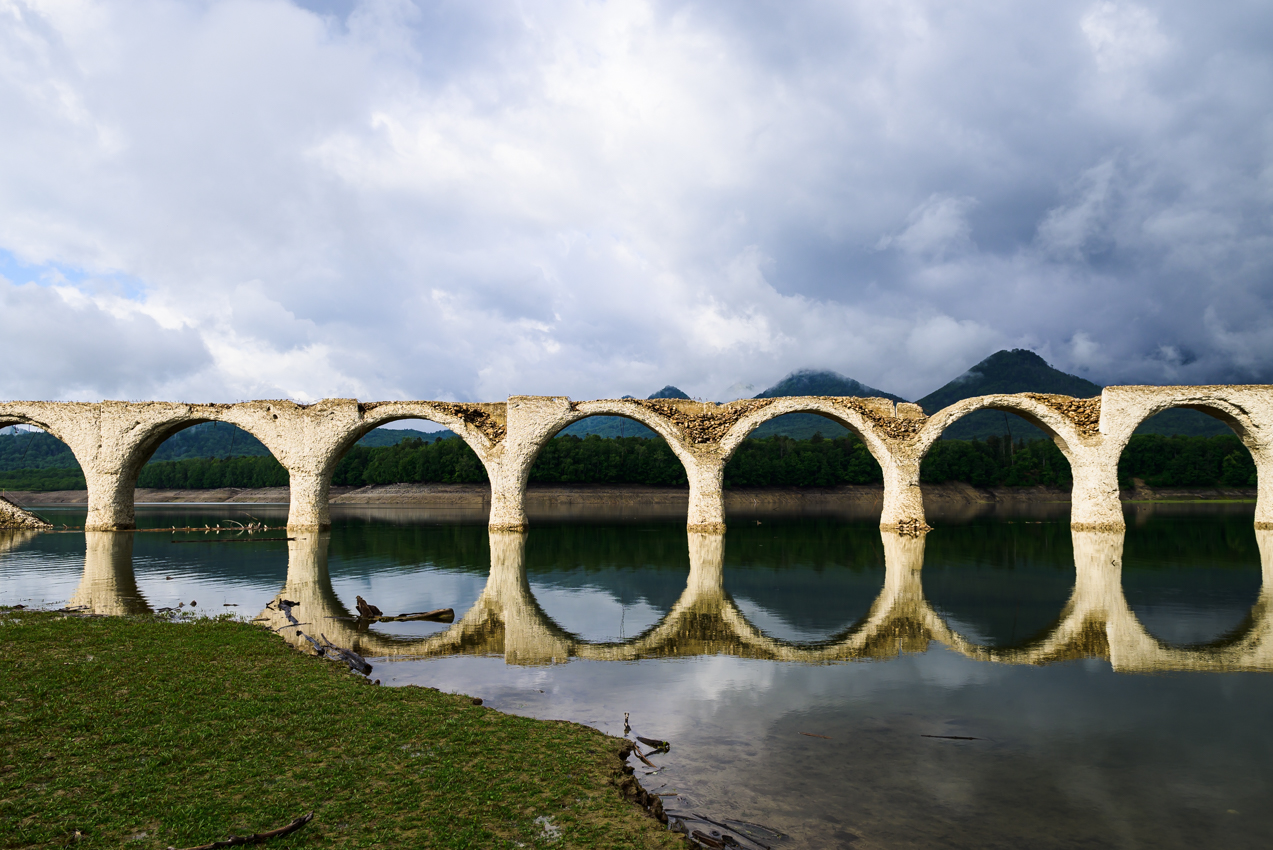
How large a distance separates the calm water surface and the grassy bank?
65 cm

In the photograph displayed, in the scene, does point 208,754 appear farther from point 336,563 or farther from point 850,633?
point 336,563

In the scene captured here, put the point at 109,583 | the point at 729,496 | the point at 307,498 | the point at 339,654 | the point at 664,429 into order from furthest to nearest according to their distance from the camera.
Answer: the point at 729,496
the point at 307,498
the point at 664,429
the point at 109,583
the point at 339,654

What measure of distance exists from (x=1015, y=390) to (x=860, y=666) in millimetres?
200492

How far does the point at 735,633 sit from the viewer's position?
912cm

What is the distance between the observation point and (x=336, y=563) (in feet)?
54.2

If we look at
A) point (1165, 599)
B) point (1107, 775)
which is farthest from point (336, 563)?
point (1165, 599)

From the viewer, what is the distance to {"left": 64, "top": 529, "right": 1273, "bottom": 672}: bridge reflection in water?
8.03 meters

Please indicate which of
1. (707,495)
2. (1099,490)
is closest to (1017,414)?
(1099,490)

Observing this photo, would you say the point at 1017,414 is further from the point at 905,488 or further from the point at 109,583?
the point at 109,583

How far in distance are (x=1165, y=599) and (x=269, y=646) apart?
1399cm

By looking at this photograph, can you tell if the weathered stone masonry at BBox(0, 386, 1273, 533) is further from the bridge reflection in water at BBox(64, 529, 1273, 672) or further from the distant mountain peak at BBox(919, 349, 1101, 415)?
the distant mountain peak at BBox(919, 349, 1101, 415)

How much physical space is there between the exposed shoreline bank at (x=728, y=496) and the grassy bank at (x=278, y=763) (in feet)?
153

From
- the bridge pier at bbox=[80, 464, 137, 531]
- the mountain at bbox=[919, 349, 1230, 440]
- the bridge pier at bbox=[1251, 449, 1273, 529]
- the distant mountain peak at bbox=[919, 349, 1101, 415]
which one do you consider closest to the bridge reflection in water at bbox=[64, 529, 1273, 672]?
the bridge pier at bbox=[80, 464, 137, 531]

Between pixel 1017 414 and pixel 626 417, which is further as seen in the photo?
pixel 626 417
